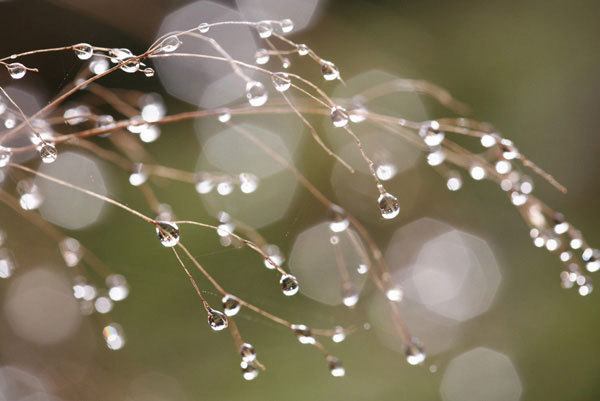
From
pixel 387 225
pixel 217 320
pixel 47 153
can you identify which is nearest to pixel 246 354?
pixel 217 320

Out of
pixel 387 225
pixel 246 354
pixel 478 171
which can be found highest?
pixel 387 225

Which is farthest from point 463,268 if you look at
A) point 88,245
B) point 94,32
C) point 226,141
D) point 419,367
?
point 94,32

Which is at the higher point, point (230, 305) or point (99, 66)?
point (99, 66)

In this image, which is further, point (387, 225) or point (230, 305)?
point (387, 225)

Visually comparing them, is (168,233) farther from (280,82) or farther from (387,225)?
(387,225)

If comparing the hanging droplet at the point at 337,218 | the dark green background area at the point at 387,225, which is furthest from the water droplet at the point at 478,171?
→ the dark green background area at the point at 387,225

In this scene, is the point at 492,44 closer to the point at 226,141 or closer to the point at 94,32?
the point at 226,141
